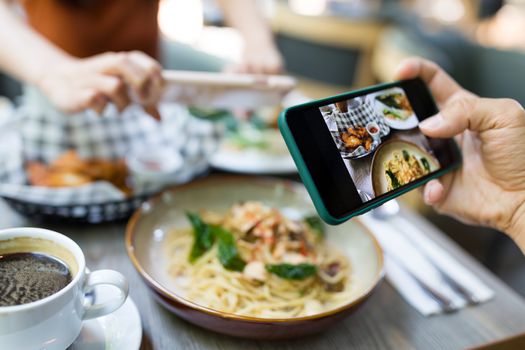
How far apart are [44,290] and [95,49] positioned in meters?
1.32

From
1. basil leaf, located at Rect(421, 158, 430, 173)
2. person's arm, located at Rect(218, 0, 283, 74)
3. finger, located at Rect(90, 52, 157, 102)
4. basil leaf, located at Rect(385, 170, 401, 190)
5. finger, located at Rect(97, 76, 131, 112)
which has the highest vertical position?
basil leaf, located at Rect(385, 170, 401, 190)

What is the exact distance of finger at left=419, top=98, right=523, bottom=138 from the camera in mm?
958

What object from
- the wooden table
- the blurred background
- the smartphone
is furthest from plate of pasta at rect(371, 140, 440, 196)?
the blurred background

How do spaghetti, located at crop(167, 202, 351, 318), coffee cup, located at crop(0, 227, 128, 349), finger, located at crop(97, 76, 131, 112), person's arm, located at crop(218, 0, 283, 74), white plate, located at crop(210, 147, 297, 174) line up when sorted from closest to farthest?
coffee cup, located at crop(0, 227, 128, 349) → spaghetti, located at crop(167, 202, 351, 318) → finger, located at crop(97, 76, 131, 112) → white plate, located at crop(210, 147, 297, 174) → person's arm, located at crop(218, 0, 283, 74)

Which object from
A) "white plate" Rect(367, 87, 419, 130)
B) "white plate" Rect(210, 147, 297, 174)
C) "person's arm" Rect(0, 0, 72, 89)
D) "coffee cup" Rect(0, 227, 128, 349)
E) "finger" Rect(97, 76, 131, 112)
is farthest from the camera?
"white plate" Rect(210, 147, 297, 174)

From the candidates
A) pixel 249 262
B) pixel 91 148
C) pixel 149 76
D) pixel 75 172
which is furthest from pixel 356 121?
pixel 91 148

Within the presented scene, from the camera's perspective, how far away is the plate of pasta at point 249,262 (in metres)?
0.88

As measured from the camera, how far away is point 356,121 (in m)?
0.81

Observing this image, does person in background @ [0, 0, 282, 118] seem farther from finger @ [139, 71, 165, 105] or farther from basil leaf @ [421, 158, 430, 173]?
basil leaf @ [421, 158, 430, 173]

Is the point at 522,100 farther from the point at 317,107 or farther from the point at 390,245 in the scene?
the point at 317,107

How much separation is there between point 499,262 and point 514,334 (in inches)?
66.2

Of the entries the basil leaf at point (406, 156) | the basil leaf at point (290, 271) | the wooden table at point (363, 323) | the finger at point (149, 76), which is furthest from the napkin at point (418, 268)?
the finger at point (149, 76)

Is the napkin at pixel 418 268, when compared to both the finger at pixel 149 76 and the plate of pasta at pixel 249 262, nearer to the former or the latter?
the plate of pasta at pixel 249 262

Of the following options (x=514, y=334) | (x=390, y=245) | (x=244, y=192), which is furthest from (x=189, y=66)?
(x=514, y=334)
